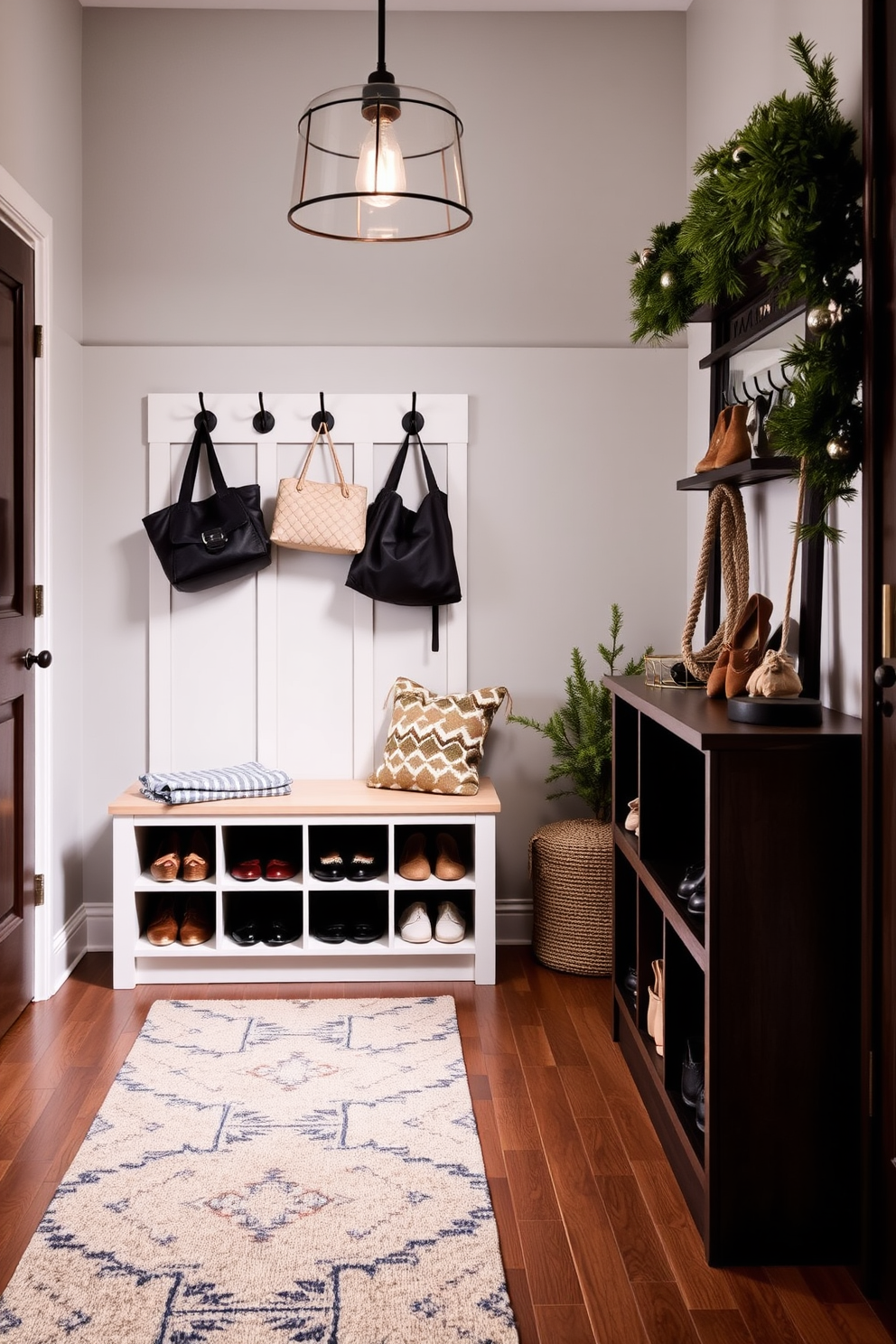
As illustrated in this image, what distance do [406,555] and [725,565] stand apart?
3.65ft

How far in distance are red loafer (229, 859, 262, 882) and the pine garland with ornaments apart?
1.99 meters

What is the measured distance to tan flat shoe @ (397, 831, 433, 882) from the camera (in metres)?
3.41

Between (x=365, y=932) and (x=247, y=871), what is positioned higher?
(x=247, y=871)

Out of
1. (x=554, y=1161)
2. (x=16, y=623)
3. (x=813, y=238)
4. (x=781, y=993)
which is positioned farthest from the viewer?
(x=16, y=623)

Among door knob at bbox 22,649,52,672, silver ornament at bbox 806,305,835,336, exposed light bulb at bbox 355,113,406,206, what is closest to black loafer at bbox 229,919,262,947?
door knob at bbox 22,649,52,672

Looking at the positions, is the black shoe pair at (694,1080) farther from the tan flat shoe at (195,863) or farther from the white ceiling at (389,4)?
the white ceiling at (389,4)

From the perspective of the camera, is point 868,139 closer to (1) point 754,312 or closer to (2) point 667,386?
(1) point 754,312

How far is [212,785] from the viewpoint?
3.41 meters

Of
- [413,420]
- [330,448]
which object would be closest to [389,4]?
[413,420]

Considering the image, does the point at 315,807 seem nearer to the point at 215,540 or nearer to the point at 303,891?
the point at 303,891

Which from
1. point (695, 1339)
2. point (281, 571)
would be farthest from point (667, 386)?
point (695, 1339)

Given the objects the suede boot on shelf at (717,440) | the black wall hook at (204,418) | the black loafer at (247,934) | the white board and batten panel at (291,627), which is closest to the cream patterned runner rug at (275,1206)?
the black loafer at (247,934)

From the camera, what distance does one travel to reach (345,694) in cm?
373

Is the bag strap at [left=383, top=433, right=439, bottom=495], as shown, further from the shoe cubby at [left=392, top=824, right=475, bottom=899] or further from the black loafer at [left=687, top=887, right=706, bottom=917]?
the black loafer at [left=687, top=887, right=706, bottom=917]
